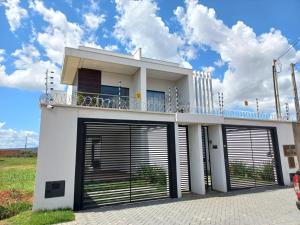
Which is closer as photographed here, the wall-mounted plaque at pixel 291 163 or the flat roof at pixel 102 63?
the wall-mounted plaque at pixel 291 163

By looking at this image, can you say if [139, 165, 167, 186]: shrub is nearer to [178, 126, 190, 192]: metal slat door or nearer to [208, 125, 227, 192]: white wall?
[178, 126, 190, 192]: metal slat door

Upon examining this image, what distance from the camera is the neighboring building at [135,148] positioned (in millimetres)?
6684

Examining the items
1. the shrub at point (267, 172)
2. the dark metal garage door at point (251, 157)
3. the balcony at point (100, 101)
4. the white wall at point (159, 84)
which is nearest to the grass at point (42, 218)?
the balcony at point (100, 101)

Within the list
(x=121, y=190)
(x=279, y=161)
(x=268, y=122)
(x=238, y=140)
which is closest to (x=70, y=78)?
(x=121, y=190)

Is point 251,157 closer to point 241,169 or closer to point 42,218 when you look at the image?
point 241,169

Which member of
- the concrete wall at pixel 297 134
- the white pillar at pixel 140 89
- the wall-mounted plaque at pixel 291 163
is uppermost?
the white pillar at pixel 140 89

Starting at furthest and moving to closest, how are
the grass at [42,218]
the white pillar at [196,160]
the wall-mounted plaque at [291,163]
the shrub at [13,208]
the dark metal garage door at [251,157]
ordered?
the wall-mounted plaque at [291,163], the dark metal garage door at [251,157], the white pillar at [196,160], the shrub at [13,208], the grass at [42,218]

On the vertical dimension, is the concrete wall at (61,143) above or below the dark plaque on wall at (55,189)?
above

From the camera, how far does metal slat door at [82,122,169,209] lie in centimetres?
735

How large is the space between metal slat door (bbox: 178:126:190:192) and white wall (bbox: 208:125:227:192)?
1.26 meters

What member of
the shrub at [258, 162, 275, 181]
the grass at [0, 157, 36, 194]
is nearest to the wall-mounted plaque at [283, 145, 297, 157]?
the shrub at [258, 162, 275, 181]

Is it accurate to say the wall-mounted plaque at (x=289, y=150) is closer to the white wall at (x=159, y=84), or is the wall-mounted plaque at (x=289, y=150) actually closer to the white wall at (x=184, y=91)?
the white wall at (x=184, y=91)

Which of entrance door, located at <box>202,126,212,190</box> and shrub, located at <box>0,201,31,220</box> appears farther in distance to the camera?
entrance door, located at <box>202,126,212,190</box>

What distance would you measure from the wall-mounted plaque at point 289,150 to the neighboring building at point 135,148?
0.16 m
